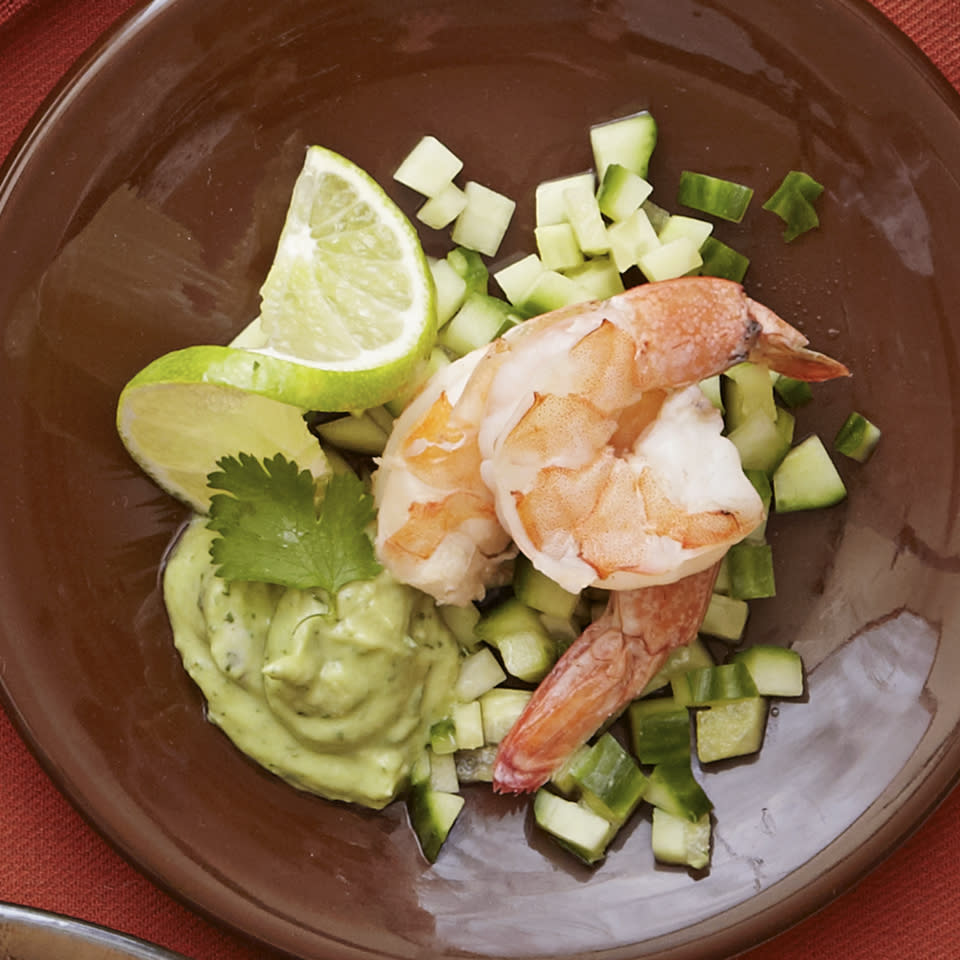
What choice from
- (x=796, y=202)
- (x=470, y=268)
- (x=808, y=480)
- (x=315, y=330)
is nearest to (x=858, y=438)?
(x=808, y=480)

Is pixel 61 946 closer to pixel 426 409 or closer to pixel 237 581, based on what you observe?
pixel 237 581

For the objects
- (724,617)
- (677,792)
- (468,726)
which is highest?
(724,617)

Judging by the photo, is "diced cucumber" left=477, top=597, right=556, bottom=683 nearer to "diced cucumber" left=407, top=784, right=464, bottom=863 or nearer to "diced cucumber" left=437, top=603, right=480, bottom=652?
"diced cucumber" left=437, top=603, right=480, bottom=652

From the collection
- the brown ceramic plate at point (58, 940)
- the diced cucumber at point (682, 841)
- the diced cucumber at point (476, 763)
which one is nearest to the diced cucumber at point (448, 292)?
the diced cucumber at point (476, 763)

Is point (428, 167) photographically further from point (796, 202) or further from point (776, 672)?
point (776, 672)

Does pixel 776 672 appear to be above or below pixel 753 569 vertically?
below

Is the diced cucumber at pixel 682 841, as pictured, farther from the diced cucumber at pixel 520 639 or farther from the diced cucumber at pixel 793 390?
the diced cucumber at pixel 793 390
